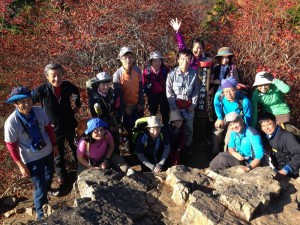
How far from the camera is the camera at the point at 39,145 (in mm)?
4469

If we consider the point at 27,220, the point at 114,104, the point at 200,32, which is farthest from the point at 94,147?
the point at 200,32

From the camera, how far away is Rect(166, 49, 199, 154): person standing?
18.3ft

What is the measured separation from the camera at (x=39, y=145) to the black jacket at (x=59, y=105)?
602 mm

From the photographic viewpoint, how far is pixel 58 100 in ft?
16.4

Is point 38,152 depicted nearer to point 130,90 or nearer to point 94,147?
point 94,147

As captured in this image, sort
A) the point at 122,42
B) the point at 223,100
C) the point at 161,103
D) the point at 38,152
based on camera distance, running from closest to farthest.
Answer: the point at 38,152 < the point at 223,100 < the point at 161,103 < the point at 122,42

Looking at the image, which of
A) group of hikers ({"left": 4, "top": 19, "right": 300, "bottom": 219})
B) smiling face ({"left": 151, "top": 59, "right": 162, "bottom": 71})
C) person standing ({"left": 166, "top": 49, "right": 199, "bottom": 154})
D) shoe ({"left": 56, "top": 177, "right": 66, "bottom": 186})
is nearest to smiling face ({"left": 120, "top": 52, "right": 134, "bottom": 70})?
group of hikers ({"left": 4, "top": 19, "right": 300, "bottom": 219})

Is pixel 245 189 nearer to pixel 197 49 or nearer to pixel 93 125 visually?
pixel 93 125

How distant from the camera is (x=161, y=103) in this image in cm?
629

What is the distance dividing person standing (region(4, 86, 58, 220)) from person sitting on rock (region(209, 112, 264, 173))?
267 centimetres

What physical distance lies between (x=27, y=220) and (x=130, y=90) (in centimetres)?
290

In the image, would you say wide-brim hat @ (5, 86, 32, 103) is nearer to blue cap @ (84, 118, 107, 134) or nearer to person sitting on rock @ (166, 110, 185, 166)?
blue cap @ (84, 118, 107, 134)

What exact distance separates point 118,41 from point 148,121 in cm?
424

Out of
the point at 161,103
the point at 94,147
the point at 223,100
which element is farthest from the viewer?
the point at 161,103
